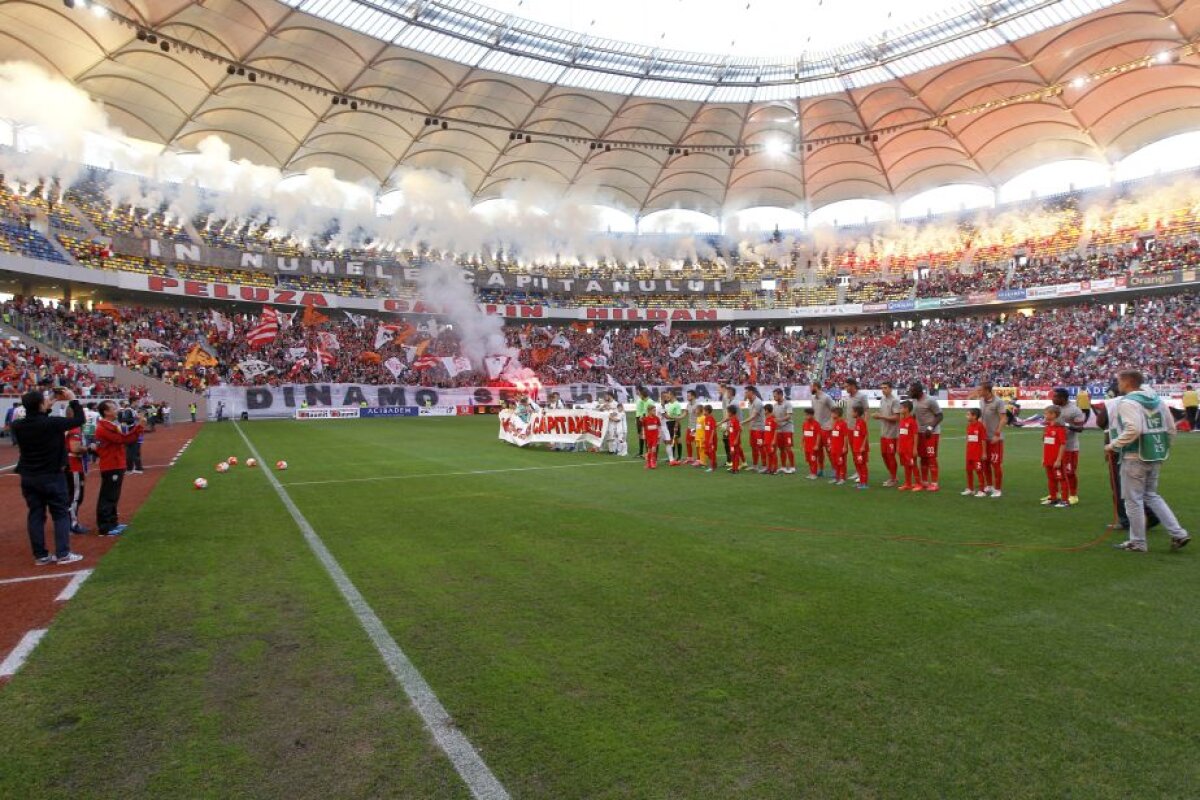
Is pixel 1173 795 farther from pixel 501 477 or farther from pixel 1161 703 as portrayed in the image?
pixel 501 477

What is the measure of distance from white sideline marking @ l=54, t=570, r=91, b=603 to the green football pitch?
0.44 ft

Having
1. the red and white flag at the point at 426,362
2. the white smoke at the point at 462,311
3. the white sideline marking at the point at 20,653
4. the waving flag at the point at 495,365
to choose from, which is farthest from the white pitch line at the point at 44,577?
the white smoke at the point at 462,311

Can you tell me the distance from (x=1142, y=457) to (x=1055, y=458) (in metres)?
3.00

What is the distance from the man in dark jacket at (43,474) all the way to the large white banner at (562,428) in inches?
492

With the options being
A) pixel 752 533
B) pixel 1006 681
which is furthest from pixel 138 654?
pixel 752 533

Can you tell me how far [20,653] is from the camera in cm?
453

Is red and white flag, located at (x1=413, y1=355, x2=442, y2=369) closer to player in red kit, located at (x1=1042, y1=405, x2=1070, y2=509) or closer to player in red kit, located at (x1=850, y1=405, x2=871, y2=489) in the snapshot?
player in red kit, located at (x1=850, y1=405, x2=871, y2=489)

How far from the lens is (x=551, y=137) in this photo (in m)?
52.5

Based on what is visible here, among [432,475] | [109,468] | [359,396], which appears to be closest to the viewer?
[109,468]

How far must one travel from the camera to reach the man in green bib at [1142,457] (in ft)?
21.2

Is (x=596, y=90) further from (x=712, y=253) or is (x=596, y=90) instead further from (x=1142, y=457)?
(x=1142, y=457)

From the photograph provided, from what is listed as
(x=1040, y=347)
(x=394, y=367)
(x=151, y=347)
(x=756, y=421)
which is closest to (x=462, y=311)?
(x=394, y=367)

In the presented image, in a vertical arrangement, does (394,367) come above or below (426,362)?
below

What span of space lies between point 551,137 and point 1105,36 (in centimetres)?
Result: 3611
